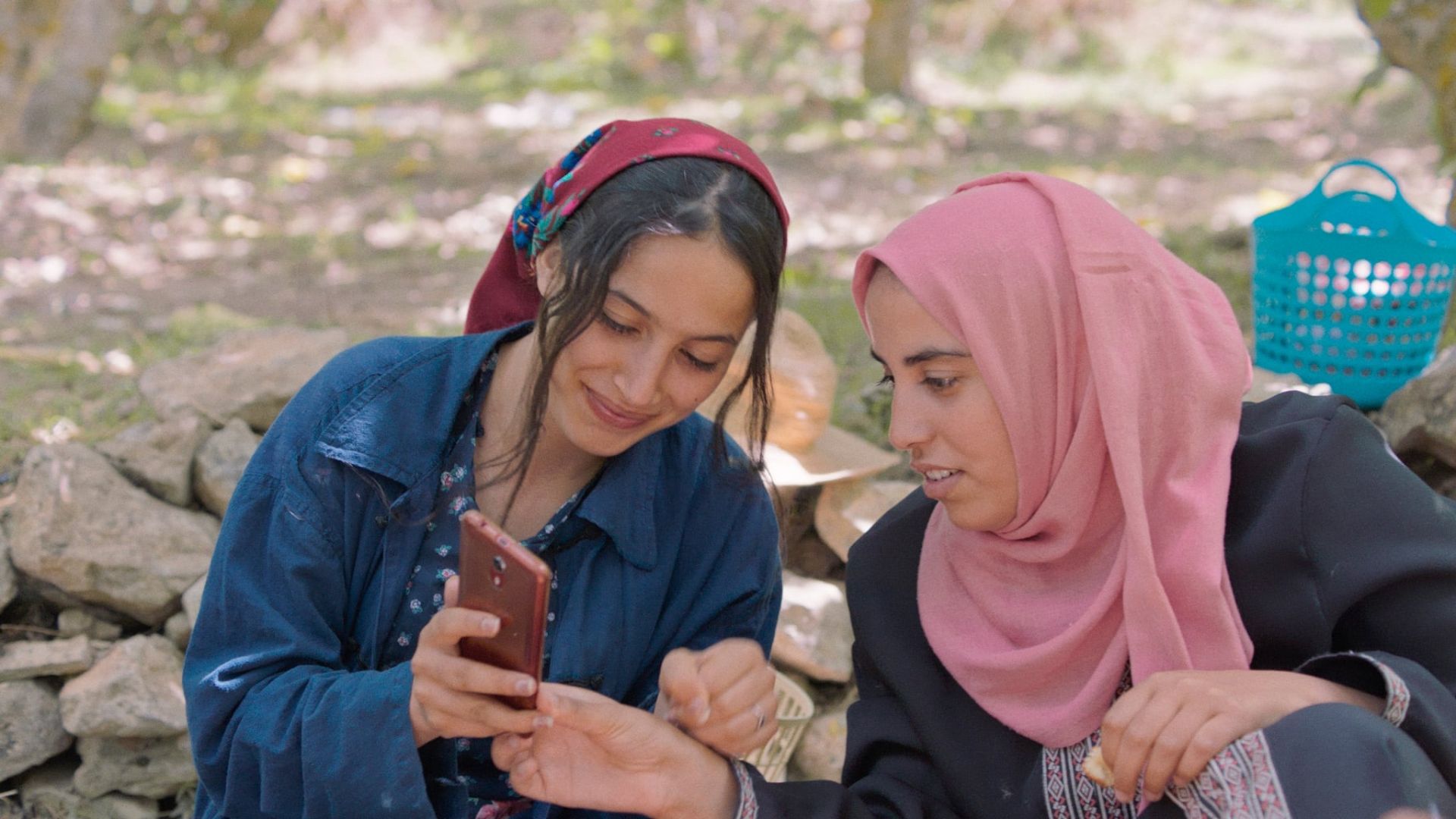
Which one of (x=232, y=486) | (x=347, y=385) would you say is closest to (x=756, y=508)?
(x=347, y=385)

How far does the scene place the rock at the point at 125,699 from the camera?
2.90 m

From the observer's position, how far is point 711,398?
340cm

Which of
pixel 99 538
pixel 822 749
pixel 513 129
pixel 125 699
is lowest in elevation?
pixel 822 749

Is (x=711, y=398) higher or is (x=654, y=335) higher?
(x=654, y=335)

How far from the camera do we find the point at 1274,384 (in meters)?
3.50

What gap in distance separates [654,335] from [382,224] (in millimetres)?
5180

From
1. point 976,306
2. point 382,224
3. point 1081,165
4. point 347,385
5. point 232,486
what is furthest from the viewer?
point 1081,165

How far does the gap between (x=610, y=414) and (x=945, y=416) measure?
1.59 ft

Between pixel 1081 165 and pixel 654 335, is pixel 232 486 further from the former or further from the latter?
pixel 1081 165

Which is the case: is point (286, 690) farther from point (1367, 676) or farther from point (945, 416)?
point (1367, 676)

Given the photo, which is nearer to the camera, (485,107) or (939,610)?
(939,610)

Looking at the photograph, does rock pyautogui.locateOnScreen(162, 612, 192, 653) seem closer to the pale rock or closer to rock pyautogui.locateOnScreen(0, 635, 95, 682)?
Result: the pale rock

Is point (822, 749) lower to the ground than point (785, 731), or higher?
lower

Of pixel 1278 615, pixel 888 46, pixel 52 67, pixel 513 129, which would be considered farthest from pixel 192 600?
pixel 888 46
